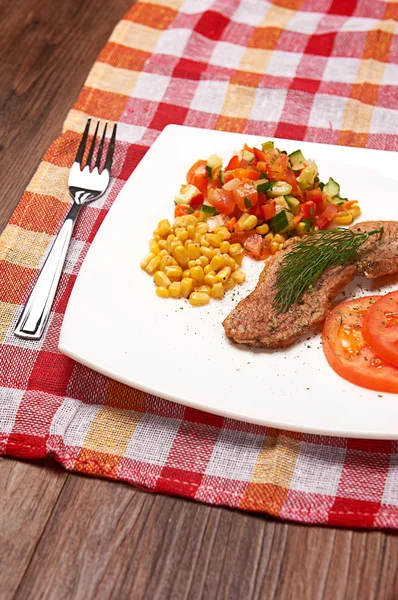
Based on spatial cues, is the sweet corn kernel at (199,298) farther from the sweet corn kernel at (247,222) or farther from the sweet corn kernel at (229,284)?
the sweet corn kernel at (247,222)

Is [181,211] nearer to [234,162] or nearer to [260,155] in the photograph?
[234,162]

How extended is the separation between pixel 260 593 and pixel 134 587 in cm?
48

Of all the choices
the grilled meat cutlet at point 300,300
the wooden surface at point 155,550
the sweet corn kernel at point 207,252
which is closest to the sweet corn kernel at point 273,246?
the grilled meat cutlet at point 300,300

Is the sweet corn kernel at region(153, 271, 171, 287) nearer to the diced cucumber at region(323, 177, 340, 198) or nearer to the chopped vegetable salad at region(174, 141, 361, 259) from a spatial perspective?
the chopped vegetable salad at region(174, 141, 361, 259)

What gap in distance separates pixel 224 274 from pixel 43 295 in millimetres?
955

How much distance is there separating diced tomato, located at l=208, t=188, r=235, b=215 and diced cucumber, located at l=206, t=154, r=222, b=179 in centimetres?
19

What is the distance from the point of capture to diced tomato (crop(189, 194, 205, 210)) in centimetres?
388

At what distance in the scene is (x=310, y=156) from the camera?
13.5ft

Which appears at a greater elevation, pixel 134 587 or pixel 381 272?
pixel 381 272

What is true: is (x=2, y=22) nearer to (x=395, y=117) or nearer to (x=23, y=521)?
(x=395, y=117)

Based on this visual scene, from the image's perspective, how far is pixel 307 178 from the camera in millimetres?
3777

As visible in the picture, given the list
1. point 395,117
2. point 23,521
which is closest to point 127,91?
point 395,117

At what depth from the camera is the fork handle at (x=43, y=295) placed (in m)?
3.58

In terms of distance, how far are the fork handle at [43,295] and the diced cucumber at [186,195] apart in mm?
651
